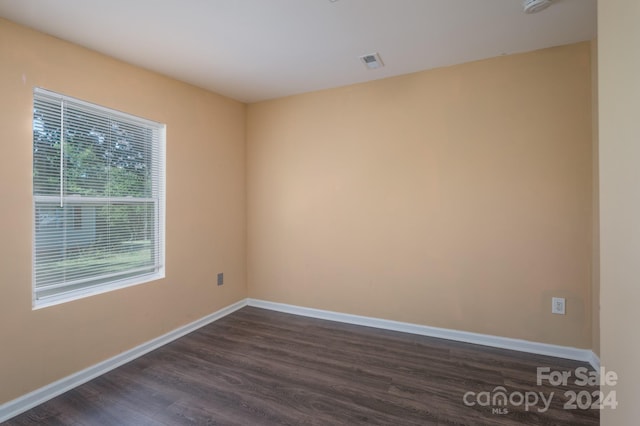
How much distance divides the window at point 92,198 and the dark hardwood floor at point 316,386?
0.76m

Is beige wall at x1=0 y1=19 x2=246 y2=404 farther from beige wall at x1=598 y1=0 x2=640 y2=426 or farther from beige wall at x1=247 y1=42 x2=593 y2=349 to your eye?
beige wall at x1=598 y1=0 x2=640 y2=426

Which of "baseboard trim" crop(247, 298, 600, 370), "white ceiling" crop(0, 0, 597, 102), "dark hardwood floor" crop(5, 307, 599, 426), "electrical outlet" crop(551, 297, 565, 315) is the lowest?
"dark hardwood floor" crop(5, 307, 599, 426)

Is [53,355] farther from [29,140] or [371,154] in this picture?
[371,154]

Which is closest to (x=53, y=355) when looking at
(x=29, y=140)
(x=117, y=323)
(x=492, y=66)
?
(x=117, y=323)

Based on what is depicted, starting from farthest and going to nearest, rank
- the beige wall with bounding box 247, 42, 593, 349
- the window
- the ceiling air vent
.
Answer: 1. the ceiling air vent
2. the beige wall with bounding box 247, 42, 593, 349
3. the window

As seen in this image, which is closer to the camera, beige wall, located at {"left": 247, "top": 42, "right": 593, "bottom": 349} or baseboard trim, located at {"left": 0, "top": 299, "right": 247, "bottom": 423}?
baseboard trim, located at {"left": 0, "top": 299, "right": 247, "bottom": 423}

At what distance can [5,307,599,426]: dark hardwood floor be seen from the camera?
1812 millimetres

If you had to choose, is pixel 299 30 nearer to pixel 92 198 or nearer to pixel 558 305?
pixel 92 198

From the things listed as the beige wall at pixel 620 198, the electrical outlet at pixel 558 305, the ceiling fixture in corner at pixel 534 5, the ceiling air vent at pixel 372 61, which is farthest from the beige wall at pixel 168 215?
the electrical outlet at pixel 558 305

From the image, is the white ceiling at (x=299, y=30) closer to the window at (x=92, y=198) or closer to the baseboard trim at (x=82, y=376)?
the window at (x=92, y=198)

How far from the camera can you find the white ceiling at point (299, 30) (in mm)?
1880

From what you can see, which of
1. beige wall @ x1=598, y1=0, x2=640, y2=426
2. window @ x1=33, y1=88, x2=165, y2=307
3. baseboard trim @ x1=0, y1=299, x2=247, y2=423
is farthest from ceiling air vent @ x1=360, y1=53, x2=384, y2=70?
baseboard trim @ x1=0, y1=299, x2=247, y2=423

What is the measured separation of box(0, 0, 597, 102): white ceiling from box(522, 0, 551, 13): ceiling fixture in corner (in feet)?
0.21

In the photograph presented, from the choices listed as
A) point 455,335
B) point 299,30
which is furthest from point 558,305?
point 299,30
